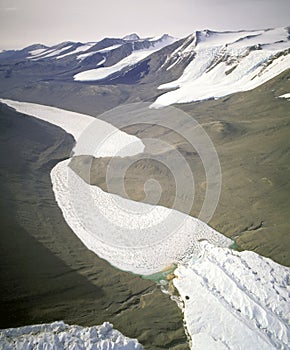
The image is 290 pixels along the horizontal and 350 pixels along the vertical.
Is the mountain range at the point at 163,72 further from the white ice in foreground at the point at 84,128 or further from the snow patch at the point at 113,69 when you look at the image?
the white ice in foreground at the point at 84,128

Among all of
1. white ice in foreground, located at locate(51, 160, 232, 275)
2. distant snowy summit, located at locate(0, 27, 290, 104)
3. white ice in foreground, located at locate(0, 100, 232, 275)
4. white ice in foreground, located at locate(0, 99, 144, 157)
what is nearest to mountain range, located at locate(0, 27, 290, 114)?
distant snowy summit, located at locate(0, 27, 290, 104)

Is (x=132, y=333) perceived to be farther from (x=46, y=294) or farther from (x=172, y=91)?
(x=172, y=91)

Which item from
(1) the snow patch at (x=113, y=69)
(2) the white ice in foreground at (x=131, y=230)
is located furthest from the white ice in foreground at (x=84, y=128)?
(1) the snow patch at (x=113, y=69)

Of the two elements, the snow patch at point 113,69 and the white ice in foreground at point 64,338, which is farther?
the snow patch at point 113,69

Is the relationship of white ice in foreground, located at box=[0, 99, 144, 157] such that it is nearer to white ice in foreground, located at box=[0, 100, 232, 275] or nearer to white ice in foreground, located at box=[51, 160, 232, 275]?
white ice in foreground, located at box=[0, 100, 232, 275]

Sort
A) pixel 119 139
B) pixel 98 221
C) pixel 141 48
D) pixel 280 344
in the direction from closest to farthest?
pixel 280 344
pixel 98 221
pixel 119 139
pixel 141 48

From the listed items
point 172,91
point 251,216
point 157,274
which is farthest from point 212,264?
point 172,91

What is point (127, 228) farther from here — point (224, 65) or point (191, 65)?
point (191, 65)
